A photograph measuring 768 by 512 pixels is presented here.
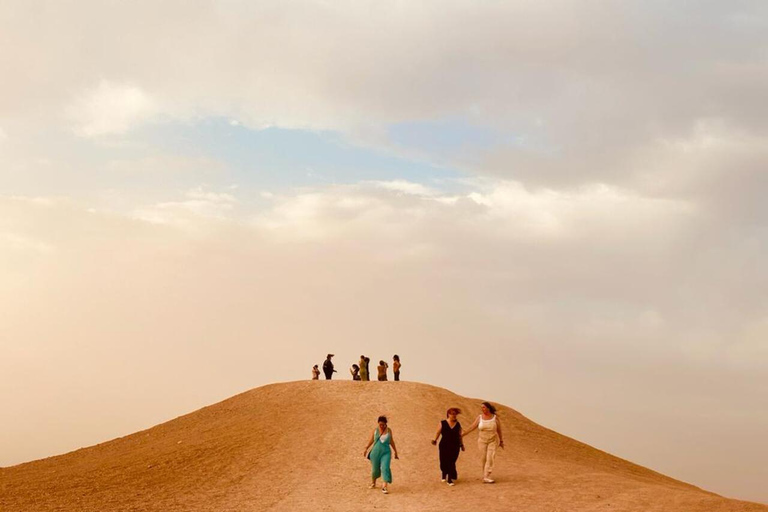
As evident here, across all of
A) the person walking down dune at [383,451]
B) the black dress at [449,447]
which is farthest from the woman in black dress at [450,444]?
the person walking down dune at [383,451]

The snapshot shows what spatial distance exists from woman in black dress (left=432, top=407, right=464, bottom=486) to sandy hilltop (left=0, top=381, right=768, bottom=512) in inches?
22.1

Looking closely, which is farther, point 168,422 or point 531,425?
point 168,422

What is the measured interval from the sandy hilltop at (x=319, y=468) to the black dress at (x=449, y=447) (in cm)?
58

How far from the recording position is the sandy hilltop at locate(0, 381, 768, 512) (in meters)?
22.2

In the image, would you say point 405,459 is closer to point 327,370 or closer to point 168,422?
point 327,370

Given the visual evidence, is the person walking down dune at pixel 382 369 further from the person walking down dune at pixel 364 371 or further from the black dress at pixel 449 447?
the black dress at pixel 449 447

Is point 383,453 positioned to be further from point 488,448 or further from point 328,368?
point 328,368

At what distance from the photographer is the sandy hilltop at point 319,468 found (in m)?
22.2

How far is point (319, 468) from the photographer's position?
27000 mm

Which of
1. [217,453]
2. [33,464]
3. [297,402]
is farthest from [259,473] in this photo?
[33,464]

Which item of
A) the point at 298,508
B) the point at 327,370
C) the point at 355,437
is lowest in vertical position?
the point at 298,508

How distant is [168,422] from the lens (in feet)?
135

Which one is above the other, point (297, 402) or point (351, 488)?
point (297, 402)

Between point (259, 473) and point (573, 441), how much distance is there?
18.9 meters
